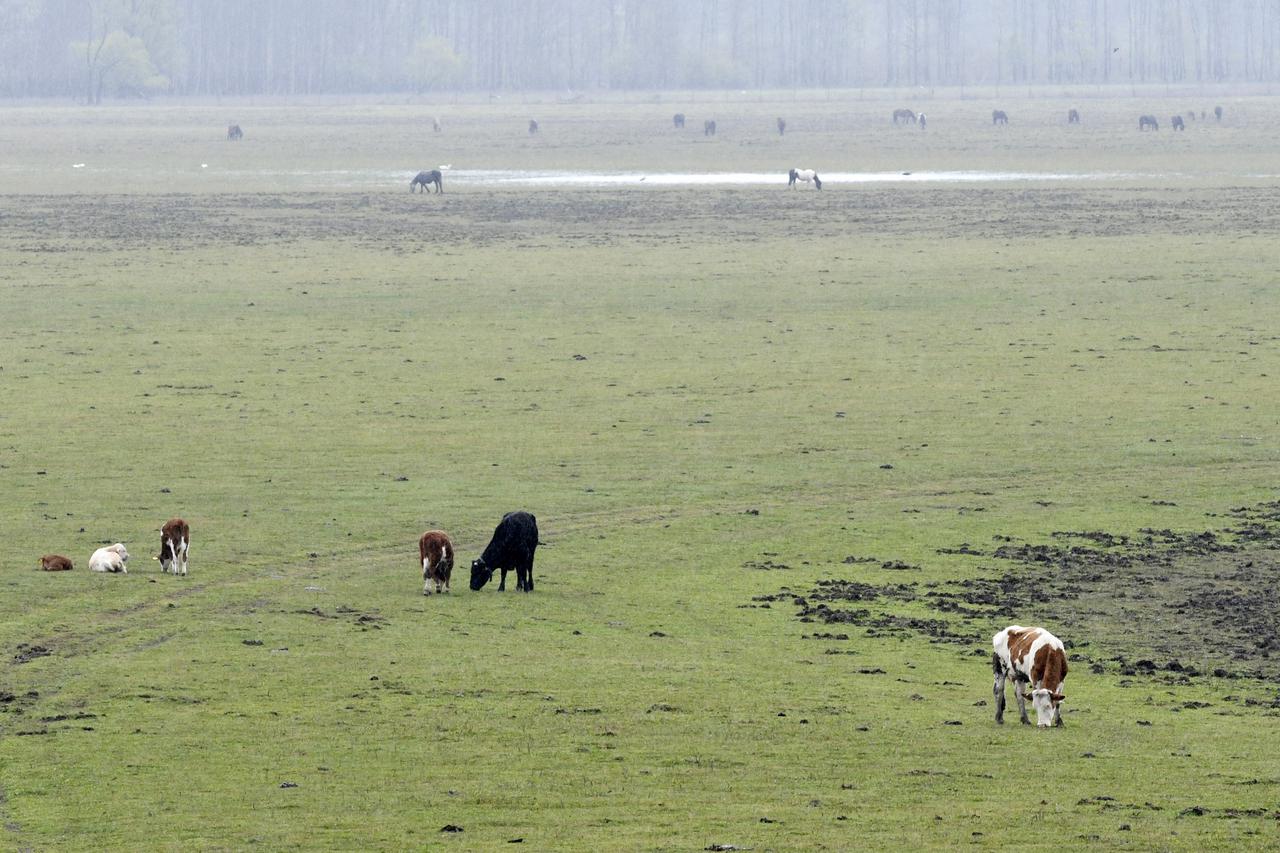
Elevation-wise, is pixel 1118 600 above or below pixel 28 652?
below

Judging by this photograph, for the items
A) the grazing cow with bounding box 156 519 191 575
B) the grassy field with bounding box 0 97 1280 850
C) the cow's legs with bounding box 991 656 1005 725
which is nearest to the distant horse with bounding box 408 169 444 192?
the grassy field with bounding box 0 97 1280 850

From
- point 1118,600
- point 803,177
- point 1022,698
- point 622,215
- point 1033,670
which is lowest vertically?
→ point 1118,600

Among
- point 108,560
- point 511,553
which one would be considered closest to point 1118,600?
point 511,553

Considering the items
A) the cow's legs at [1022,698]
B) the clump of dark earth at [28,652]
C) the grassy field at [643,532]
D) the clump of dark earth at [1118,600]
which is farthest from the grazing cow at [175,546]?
the cow's legs at [1022,698]

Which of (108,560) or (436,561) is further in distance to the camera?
(108,560)

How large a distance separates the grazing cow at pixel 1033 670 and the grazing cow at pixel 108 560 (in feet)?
31.3

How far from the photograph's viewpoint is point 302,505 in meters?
24.4

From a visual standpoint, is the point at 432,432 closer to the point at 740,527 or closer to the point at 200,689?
the point at 740,527

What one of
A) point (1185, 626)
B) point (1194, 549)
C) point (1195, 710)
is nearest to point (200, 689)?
point (1195, 710)

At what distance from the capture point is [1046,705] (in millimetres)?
15031

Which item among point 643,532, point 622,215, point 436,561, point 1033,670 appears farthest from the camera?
point 622,215

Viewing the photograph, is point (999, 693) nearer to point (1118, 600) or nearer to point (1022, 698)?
point (1022, 698)

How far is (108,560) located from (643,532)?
6236 mm

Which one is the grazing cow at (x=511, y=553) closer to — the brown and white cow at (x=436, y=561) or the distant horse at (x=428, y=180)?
the brown and white cow at (x=436, y=561)
